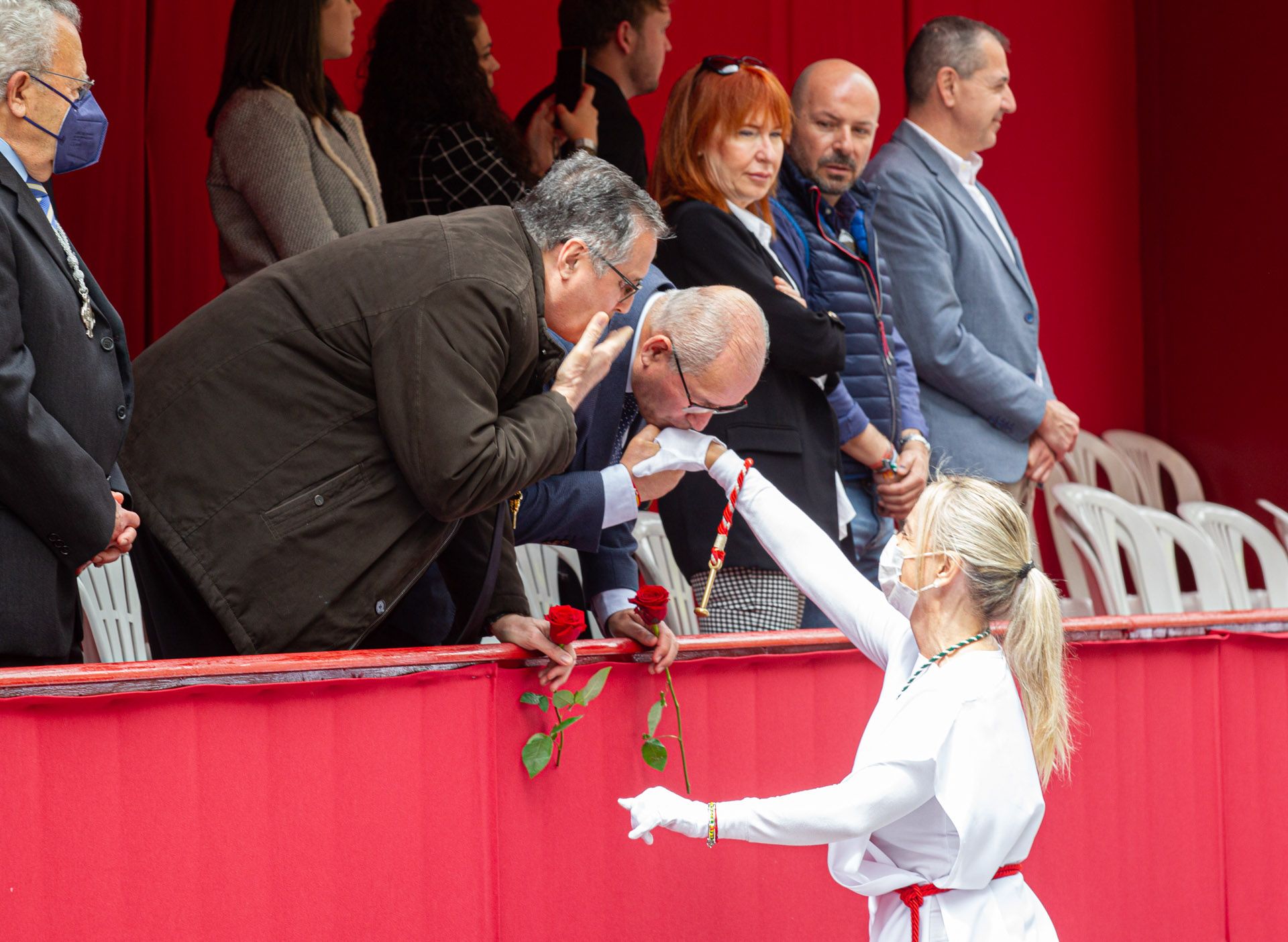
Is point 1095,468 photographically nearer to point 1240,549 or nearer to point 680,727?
point 1240,549

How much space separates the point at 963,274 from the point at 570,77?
46.5 inches

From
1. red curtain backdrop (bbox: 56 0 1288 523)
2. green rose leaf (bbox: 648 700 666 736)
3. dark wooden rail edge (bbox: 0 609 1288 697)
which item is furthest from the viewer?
red curtain backdrop (bbox: 56 0 1288 523)

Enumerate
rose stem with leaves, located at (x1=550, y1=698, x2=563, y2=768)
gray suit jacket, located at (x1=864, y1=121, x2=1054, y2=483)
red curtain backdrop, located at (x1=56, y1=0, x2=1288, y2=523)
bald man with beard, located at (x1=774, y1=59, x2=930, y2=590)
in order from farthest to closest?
red curtain backdrop, located at (x1=56, y1=0, x2=1288, y2=523)
gray suit jacket, located at (x1=864, y1=121, x2=1054, y2=483)
bald man with beard, located at (x1=774, y1=59, x2=930, y2=590)
rose stem with leaves, located at (x1=550, y1=698, x2=563, y2=768)

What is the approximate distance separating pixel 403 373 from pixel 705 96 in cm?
151

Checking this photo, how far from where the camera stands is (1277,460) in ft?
20.2

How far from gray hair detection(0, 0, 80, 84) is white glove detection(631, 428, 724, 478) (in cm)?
114

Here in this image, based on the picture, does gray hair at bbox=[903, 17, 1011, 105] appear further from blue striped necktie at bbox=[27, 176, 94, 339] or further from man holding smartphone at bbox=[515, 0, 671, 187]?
blue striped necktie at bbox=[27, 176, 94, 339]

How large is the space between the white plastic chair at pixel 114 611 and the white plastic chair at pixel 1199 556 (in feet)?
11.0

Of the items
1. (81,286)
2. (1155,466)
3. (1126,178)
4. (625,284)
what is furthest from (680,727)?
(1126,178)

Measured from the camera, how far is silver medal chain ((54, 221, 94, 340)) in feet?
7.18

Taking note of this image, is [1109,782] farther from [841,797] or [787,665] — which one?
[841,797]

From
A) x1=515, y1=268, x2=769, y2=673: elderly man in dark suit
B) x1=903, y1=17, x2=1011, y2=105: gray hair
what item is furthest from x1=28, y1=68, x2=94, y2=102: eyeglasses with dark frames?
x1=903, y1=17, x2=1011, y2=105: gray hair

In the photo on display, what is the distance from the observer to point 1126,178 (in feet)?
22.3

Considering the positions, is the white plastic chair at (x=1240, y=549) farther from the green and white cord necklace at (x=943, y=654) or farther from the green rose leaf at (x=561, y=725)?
the green rose leaf at (x=561, y=725)
